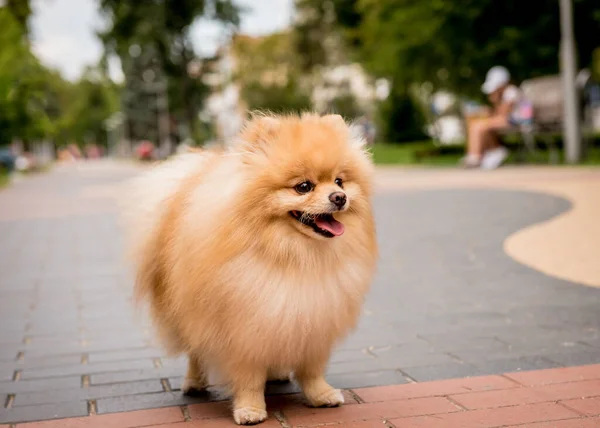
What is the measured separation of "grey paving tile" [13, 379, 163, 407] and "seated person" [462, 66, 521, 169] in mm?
15915

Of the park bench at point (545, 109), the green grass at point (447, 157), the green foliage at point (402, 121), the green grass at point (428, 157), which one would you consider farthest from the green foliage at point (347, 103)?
the park bench at point (545, 109)

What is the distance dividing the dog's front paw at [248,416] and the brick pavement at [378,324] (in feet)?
1.63

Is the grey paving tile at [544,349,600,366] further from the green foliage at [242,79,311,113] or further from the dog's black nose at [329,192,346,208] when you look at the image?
the green foliage at [242,79,311,113]

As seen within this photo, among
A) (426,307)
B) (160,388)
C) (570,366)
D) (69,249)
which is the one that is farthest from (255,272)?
(69,249)

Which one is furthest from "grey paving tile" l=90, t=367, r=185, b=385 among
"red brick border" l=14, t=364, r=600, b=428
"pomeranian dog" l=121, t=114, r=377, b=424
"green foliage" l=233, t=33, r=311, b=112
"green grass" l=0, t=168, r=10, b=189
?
"green foliage" l=233, t=33, r=311, b=112

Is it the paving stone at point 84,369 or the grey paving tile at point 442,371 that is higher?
the paving stone at point 84,369

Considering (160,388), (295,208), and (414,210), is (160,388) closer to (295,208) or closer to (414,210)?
(295,208)

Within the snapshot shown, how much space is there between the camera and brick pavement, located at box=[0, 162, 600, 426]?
4422 mm

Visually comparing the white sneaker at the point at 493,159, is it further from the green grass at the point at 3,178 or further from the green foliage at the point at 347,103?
the green foliage at the point at 347,103

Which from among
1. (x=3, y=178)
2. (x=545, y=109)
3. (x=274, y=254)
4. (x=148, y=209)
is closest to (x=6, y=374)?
(x=148, y=209)

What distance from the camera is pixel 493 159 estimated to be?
19.6m

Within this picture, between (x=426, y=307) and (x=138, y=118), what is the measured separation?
8154cm

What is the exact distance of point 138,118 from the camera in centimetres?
8525

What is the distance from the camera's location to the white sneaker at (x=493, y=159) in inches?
766
